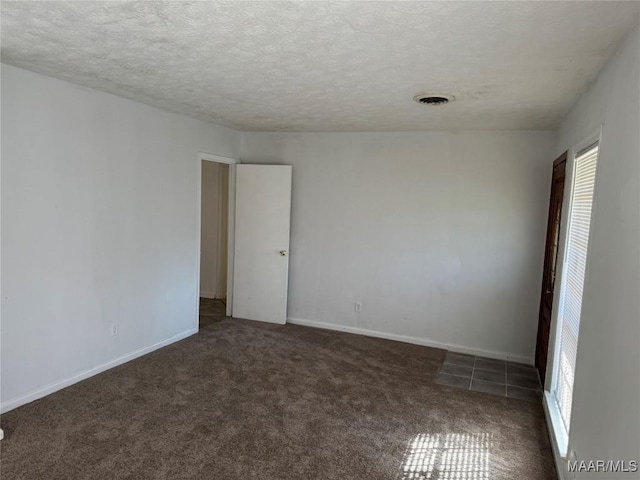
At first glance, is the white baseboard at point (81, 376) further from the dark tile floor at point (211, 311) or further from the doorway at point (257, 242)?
the doorway at point (257, 242)

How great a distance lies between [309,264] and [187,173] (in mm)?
1752

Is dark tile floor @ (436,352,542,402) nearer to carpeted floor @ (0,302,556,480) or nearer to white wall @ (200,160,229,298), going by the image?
carpeted floor @ (0,302,556,480)

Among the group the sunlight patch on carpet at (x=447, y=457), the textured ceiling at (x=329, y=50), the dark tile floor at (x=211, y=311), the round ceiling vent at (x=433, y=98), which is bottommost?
the sunlight patch on carpet at (x=447, y=457)

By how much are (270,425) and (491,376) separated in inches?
85.1

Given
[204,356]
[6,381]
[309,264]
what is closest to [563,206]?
[309,264]

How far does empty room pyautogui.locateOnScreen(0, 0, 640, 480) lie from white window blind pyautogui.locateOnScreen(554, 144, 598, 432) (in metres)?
0.04

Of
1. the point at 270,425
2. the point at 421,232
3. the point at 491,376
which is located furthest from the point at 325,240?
the point at 270,425

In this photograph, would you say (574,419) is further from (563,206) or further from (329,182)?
(329,182)

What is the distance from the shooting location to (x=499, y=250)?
4.26m

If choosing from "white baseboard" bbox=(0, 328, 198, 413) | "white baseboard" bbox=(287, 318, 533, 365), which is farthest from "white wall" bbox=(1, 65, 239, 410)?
"white baseboard" bbox=(287, 318, 533, 365)

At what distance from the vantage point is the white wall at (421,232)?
418 cm

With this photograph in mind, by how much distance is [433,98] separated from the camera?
3.05 metres

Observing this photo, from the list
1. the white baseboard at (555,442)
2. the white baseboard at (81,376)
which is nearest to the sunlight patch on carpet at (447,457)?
the white baseboard at (555,442)

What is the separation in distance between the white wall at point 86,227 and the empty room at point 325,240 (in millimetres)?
18
